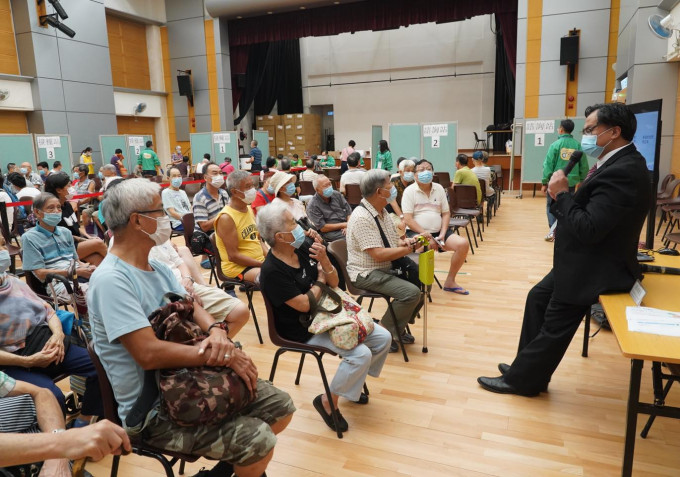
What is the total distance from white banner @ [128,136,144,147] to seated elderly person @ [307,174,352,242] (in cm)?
991

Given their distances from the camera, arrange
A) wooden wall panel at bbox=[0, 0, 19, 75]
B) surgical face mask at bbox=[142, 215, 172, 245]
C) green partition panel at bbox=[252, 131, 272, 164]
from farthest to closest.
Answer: green partition panel at bbox=[252, 131, 272, 164] < wooden wall panel at bbox=[0, 0, 19, 75] < surgical face mask at bbox=[142, 215, 172, 245]

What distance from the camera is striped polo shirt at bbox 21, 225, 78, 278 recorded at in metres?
3.04

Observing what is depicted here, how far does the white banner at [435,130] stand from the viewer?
998 cm

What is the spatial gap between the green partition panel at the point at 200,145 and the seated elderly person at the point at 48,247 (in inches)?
414

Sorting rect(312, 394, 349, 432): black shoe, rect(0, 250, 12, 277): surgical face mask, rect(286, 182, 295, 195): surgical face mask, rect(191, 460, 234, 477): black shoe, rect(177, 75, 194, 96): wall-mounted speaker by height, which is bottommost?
rect(312, 394, 349, 432): black shoe

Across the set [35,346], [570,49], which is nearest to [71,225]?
[35,346]

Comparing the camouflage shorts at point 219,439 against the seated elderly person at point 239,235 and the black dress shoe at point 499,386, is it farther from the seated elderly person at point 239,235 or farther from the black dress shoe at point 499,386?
the seated elderly person at point 239,235

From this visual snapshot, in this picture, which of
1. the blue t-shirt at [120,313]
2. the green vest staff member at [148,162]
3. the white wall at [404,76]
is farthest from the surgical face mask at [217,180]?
the white wall at [404,76]

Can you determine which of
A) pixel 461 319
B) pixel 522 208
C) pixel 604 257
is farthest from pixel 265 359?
pixel 522 208

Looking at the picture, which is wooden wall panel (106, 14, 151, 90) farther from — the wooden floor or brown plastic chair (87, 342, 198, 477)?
brown plastic chair (87, 342, 198, 477)

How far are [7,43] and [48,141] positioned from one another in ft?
8.41

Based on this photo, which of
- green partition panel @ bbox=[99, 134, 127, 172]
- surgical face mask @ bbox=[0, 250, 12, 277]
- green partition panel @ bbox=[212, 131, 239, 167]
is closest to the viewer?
surgical face mask @ bbox=[0, 250, 12, 277]

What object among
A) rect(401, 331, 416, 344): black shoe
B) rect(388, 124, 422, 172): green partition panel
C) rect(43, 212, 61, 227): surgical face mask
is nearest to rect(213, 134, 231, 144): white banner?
rect(388, 124, 422, 172): green partition panel

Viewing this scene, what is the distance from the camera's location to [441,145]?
10102mm
